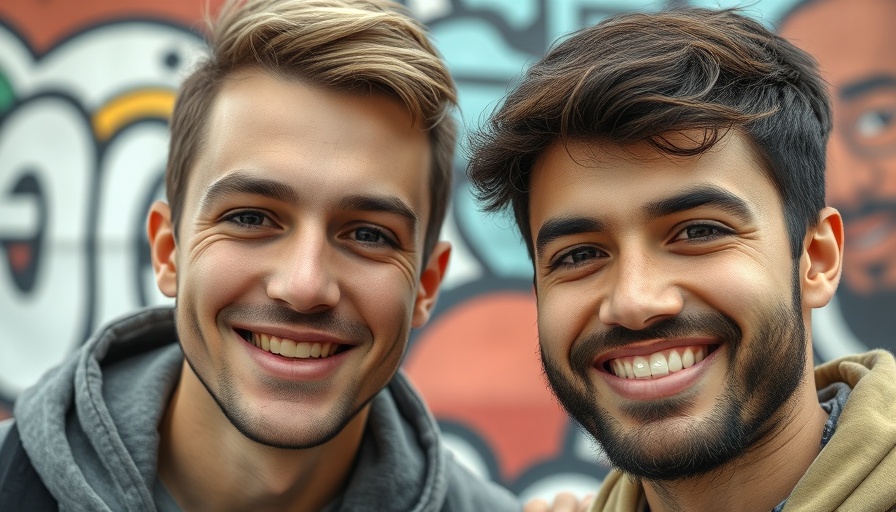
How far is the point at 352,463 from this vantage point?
2777mm

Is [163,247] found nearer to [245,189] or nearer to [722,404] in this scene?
[245,189]

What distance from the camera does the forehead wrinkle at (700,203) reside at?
82.0 inches

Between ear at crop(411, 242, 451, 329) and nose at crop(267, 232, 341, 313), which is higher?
nose at crop(267, 232, 341, 313)

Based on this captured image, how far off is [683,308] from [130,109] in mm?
3476

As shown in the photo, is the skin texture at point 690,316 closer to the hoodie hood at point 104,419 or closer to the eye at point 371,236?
the eye at point 371,236

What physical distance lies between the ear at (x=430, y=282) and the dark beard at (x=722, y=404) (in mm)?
775

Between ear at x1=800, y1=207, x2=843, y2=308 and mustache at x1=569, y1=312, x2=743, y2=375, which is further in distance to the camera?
ear at x1=800, y1=207, x2=843, y2=308

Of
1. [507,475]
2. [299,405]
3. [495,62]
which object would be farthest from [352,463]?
[495,62]

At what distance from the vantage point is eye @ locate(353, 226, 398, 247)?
2508mm

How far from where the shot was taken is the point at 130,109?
4738 mm

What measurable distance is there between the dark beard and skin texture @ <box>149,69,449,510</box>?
0.65m

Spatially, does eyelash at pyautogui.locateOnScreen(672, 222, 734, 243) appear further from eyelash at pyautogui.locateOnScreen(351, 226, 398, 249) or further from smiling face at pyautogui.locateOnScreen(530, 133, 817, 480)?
eyelash at pyautogui.locateOnScreen(351, 226, 398, 249)

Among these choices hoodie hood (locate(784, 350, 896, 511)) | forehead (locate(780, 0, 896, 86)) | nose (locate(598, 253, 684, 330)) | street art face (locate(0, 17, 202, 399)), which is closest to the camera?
hoodie hood (locate(784, 350, 896, 511))

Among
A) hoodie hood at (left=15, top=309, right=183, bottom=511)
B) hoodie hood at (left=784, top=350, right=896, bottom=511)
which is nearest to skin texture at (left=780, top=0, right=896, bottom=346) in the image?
hoodie hood at (left=784, top=350, right=896, bottom=511)
